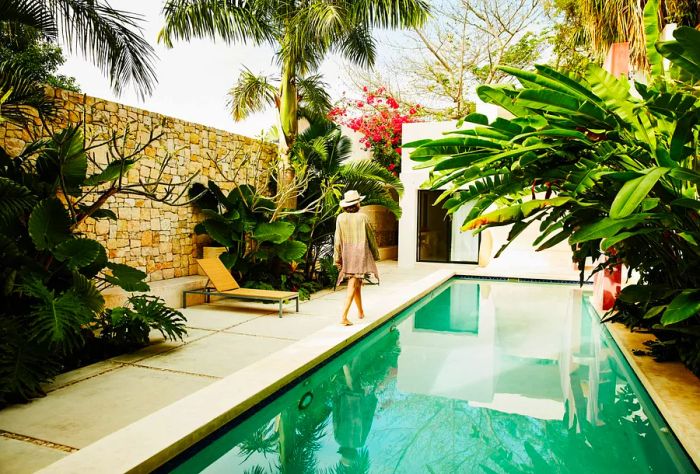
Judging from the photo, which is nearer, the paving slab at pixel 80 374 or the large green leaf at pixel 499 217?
the large green leaf at pixel 499 217

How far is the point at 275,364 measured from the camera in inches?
186

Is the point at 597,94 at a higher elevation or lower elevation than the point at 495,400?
higher

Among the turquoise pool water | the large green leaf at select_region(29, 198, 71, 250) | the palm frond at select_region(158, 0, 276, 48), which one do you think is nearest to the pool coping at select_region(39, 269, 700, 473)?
the turquoise pool water

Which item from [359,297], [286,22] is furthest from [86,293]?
[286,22]

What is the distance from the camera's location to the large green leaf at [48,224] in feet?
14.8

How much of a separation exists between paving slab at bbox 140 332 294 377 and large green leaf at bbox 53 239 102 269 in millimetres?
1223

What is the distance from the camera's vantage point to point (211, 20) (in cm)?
950

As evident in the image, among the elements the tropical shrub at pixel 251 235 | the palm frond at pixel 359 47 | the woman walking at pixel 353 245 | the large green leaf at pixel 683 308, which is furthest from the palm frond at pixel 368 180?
the large green leaf at pixel 683 308

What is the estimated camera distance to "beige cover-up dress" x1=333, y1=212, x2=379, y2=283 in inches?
261

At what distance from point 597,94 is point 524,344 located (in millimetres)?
4510

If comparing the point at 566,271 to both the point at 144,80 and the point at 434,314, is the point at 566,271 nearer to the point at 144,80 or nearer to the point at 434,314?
the point at 434,314

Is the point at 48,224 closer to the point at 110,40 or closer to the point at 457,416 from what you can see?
the point at 110,40

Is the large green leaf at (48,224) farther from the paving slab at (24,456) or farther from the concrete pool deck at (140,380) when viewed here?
the paving slab at (24,456)

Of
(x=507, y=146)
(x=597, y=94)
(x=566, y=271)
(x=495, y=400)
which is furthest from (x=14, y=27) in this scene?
(x=566, y=271)
